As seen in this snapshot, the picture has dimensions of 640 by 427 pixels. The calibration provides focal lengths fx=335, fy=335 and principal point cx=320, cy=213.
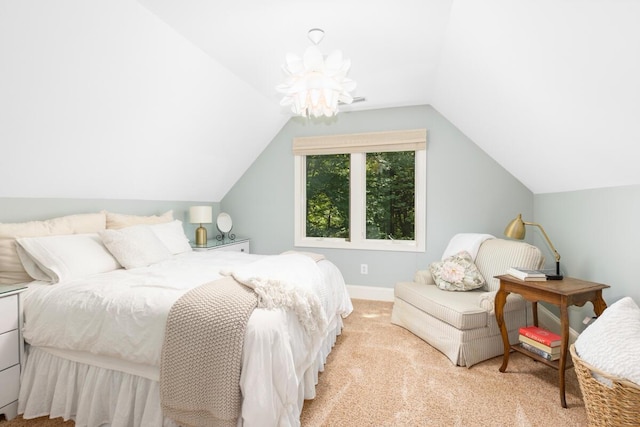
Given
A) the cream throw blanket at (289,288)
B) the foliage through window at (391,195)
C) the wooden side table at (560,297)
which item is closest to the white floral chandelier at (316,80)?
the cream throw blanket at (289,288)

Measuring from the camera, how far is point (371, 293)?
417cm

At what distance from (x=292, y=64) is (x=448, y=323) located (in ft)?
7.18

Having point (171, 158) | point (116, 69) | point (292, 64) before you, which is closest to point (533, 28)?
point (292, 64)

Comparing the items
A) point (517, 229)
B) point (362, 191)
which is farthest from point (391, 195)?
point (517, 229)

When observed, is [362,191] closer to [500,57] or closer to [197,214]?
[197,214]

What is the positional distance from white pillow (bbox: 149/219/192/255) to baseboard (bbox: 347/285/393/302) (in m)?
2.05

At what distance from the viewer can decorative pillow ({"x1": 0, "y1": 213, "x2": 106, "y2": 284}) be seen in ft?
7.02

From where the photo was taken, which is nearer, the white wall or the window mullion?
the white wall

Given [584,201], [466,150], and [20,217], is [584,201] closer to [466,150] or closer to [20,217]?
[466,150]

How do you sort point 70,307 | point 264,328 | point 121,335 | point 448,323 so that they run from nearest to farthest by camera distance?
point 264,328 < point 121,335 < point 70,307 < point 448,323

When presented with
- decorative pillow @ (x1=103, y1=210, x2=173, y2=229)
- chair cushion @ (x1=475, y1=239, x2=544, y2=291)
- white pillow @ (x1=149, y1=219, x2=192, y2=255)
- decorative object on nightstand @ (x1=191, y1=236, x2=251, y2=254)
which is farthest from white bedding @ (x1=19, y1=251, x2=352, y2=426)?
chair cushion @ (x1=475, y1=239, x2=544, y2=291)

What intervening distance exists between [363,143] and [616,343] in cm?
309

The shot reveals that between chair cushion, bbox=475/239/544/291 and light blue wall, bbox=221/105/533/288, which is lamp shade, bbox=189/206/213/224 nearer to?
light blue wall, bbox=221/105/533/288

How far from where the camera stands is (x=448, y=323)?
2.60 metres
